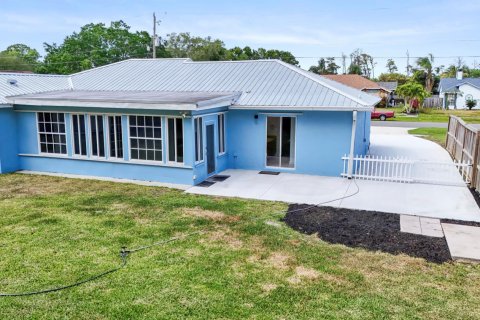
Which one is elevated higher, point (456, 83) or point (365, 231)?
point (456, 83)

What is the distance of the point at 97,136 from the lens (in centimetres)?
1358

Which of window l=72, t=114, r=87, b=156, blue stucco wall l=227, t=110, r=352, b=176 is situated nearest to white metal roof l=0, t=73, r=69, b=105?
window l=72, t=114, r=87, b=156

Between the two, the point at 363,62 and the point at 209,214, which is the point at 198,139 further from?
the point at 363,62

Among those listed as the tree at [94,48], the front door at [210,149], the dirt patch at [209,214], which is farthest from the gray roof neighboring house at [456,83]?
the dirt patch at [209,214]

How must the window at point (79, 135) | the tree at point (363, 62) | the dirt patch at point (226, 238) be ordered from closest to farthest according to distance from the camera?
1. the dirt patch at point (226, 238)
2. the window at point (79, 135)
3. the tree at point (363, 62)

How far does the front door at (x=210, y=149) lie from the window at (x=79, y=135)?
14.5ft

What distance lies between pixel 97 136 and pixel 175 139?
121 inches

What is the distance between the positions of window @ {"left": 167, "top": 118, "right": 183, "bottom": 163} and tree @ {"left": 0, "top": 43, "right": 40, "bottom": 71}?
169 feet

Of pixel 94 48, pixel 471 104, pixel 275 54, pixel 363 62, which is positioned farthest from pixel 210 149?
pixel 363 62

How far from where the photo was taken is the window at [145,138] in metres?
12.7

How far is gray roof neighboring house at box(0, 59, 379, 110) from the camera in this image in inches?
531

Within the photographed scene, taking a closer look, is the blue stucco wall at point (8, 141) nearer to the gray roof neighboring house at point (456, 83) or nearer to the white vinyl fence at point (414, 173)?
the white vinyl fence at point (414, 173)

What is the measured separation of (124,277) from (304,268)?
3.04m

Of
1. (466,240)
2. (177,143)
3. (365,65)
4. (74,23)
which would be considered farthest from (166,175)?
(365,65)
